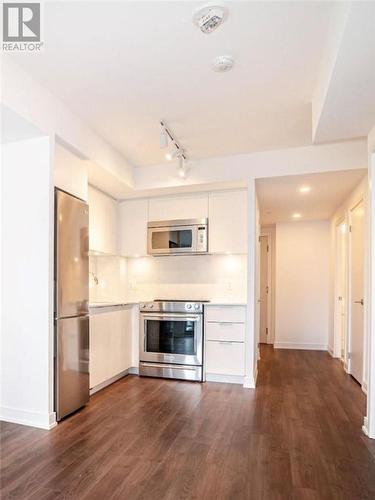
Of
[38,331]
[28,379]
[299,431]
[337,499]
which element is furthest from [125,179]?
[337,499]

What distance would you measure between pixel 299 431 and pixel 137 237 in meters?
2.93

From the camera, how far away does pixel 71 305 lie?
9.20 ft

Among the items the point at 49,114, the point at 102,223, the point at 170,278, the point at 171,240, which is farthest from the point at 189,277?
the point at 49,114

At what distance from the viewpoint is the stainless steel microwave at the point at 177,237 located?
4.05 meters

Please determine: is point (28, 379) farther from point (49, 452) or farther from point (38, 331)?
point (49, 452)

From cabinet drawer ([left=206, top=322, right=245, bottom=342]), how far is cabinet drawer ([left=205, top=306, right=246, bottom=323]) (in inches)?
1.8

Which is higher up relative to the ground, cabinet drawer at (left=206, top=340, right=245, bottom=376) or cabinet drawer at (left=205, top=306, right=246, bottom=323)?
cabinet drawer at (left=205, top=306, right=246, bottom=323)

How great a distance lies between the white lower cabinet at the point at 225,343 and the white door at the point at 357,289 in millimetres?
1327

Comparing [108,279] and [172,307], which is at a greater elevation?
[108,279]

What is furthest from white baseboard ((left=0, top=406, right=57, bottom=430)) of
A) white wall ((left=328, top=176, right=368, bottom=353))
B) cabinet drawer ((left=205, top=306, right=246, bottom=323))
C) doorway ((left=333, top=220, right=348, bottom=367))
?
doorway ((left=333, top=220, right=348, bottom=367))

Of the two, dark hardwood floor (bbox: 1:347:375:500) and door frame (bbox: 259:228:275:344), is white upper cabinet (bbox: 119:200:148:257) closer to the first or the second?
dark hardwood floor (bbox: 1:347:375:500)

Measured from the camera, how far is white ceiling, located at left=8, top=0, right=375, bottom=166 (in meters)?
1.77

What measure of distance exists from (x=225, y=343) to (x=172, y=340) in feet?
2.14

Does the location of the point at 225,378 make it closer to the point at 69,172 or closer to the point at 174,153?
the point at 174,153
